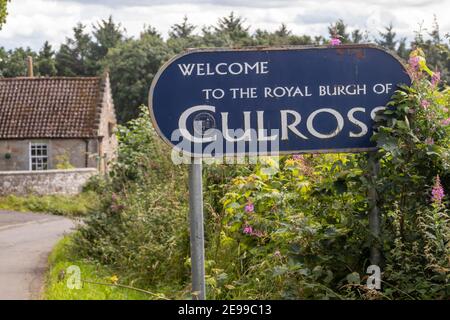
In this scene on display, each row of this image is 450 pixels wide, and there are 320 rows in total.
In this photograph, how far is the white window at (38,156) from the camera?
41.1m

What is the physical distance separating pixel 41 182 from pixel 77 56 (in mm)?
53728

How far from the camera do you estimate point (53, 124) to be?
134 ft

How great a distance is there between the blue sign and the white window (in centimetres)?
3687

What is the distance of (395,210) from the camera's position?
221 inches

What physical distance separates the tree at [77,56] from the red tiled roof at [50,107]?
3667 cm

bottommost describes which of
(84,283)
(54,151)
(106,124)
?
(84,283)

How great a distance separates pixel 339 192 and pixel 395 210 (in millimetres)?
389

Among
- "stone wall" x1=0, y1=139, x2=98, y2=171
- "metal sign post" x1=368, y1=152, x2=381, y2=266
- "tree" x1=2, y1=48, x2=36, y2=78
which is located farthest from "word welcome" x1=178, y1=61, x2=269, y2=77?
"tree" x1=2, y1=48, x2=36, y2=78

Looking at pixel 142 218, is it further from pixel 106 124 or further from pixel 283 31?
pixel 283 31

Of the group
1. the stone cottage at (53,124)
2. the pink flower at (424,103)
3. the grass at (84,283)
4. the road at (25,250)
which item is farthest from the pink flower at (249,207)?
the stone cottage at (53,124)

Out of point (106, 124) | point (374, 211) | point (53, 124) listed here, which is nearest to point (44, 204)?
point (53, 124)

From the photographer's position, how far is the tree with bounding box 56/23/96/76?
80562 mm
